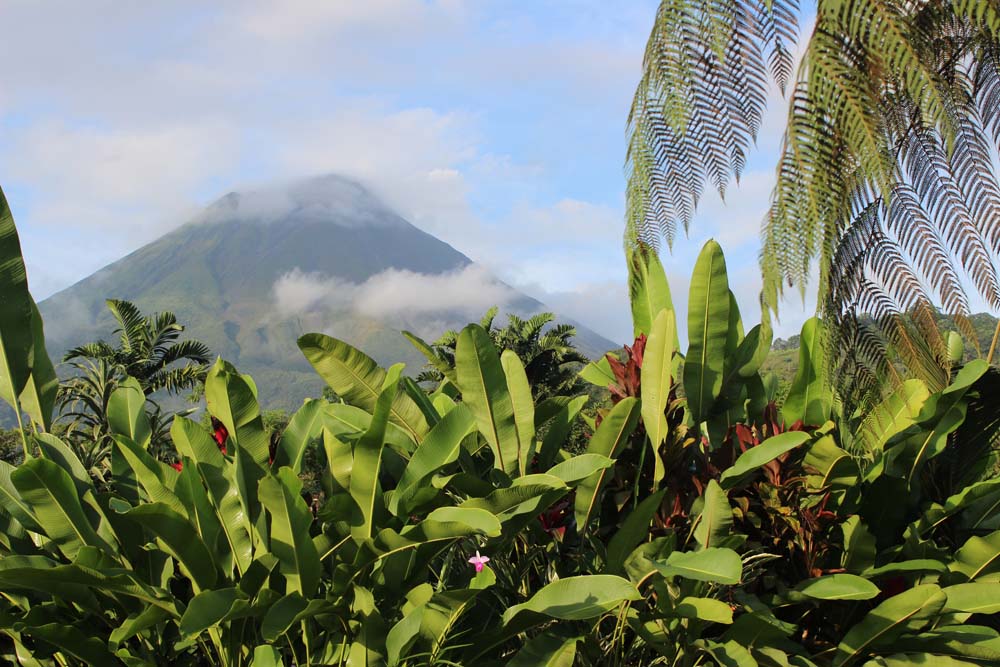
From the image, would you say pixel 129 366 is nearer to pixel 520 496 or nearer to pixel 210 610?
pixel 210 610

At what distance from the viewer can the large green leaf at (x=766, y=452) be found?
2.42 meters

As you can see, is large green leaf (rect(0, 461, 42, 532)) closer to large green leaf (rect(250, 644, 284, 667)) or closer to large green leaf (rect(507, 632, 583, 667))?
large green leaf (rect(250, 644, 284, 667))

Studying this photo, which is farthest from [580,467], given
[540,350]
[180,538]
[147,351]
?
[540,350]

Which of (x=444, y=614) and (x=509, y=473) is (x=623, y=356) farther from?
(x=444, y=614)

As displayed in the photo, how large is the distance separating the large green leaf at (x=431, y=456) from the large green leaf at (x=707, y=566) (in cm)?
66

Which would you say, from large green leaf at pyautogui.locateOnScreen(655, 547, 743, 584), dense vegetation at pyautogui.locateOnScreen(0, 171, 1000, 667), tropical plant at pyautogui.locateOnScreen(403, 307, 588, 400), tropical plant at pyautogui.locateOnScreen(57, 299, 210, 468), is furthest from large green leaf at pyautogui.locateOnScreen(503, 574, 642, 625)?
tropical plant at pyautogui.locateOnScreen(403, 307, 588, 400)

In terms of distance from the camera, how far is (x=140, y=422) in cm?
290

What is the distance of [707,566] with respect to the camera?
6.91 feet

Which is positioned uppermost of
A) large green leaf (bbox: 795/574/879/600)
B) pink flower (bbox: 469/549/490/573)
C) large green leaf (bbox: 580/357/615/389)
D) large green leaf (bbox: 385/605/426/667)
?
large green leaf (bbox: 580/357/615/389)

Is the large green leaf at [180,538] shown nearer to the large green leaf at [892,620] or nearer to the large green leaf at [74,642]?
the large green leaf at [74,642]

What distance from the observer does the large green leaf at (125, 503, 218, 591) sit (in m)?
2.10

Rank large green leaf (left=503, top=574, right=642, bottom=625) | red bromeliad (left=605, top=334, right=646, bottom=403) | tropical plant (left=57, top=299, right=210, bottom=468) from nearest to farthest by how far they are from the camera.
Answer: large green leaf (left=503, top=574, right=642, bottom=625), red bromeliad (left=605, top=334, right=646, bottom=403), tropical plant (left=57, top=299, right=210, bottom=468)

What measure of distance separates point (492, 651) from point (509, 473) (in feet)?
1.85

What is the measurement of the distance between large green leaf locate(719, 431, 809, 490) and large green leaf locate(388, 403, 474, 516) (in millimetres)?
871
